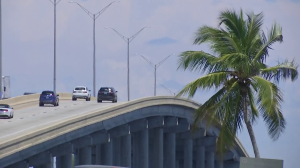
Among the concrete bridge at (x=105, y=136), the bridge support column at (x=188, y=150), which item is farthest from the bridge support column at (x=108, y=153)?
the bridge support column at (x=188, y=150)

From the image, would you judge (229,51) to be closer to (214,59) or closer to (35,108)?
(214,59)

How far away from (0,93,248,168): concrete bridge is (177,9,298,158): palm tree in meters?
4.03

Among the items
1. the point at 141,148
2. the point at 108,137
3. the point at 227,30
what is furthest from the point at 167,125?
the point at 227,30

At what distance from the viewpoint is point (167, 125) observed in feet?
238

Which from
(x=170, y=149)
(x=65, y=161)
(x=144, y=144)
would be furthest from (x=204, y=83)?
(x=170, y=149)

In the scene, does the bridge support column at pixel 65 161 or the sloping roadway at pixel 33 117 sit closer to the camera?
the bridge support column at pixel 65 161

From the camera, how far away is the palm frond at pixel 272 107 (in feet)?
94.5

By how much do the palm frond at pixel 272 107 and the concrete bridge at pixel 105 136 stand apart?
4589mm

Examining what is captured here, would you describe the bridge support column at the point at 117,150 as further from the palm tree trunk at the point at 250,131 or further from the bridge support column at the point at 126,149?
the palm tree trunk at the point at 250,131

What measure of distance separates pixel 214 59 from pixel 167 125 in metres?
42.5

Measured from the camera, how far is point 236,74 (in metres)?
30.5

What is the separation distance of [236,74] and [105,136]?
28.2 meters

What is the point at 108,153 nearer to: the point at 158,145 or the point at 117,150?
the point at 117,150

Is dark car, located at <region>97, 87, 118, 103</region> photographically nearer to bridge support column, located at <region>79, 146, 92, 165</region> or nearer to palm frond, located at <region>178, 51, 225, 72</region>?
bridge support column, located at <region>79, 146, 92, 165</region>
